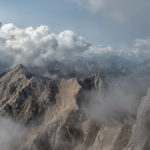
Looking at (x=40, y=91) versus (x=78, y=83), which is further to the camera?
(x=40, y=91)

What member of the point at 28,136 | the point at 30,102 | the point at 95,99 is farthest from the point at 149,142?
the point at 30,102

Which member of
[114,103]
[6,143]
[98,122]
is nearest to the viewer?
[98,122]

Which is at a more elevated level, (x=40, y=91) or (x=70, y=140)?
(x=40, y=91)

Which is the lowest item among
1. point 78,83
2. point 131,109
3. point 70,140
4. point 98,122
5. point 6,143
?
point 6,143

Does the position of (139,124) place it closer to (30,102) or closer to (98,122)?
(98,122)

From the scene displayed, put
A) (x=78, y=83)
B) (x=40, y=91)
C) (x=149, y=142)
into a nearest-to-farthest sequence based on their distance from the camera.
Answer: (x=149, y=142) < (x=78, y=83) < (x=40, y=91)

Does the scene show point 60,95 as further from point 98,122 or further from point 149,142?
point 149,142
